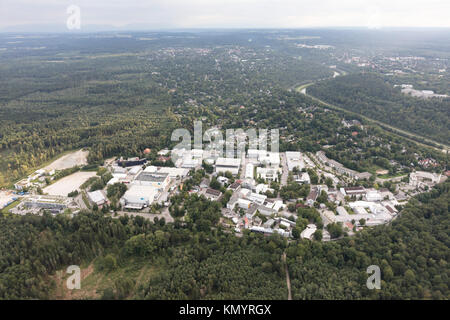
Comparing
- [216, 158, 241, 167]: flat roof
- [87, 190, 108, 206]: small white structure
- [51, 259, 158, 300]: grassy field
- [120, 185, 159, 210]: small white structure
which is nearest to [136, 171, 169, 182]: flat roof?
[120, 185, 159, 210]: small white structure

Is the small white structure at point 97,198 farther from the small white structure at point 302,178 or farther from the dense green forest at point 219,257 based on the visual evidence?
the small white structure at point 302,178

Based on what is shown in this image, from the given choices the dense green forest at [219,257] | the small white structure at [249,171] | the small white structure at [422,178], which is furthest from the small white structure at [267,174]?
the small white structure at [422,178]

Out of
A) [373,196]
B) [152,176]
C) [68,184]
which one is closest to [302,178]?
[373,196]

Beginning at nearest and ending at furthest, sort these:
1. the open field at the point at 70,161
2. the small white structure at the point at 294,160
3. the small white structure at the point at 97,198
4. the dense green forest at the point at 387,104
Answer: the small white structure at the point at 97,198 < the small white structure at the point at 294,160 < the open field at the point at 70,161 < the dense green forest at the point at 387,104

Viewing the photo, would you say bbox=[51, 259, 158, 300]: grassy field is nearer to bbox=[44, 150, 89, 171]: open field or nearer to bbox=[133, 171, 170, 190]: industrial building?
bbox=[133, 171, 170, 190]: industrial building

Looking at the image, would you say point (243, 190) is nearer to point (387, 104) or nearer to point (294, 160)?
point (294, 160)

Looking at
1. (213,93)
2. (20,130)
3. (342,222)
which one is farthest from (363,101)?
(20,130)
